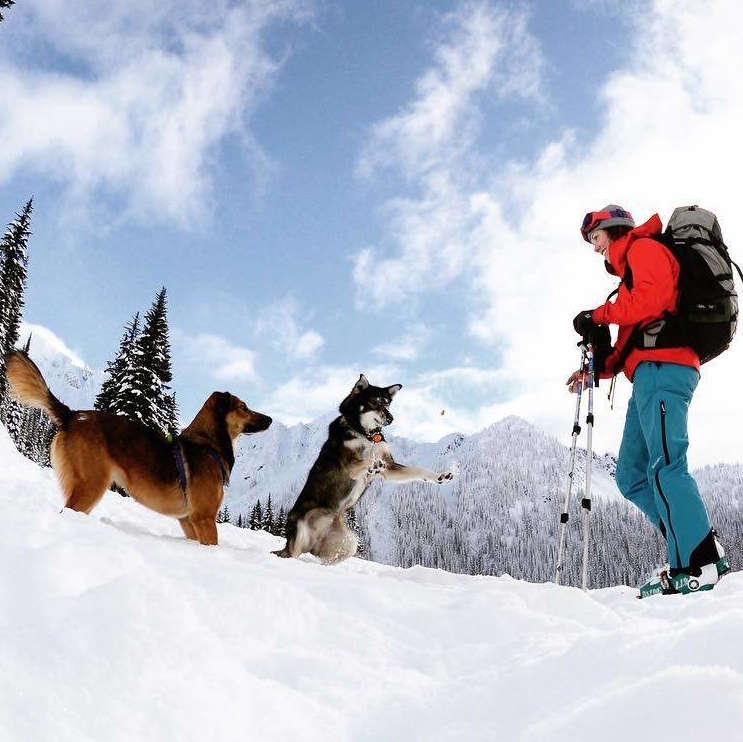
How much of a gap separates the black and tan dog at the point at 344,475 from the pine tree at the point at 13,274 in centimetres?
3568

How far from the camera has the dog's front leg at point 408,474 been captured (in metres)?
8.19

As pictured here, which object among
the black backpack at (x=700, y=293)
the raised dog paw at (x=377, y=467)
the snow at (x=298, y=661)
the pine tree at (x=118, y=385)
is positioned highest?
the pine tree at (x=118, y=385)

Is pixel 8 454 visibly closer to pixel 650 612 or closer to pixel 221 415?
pixel 221 415

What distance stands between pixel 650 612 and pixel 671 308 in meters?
2.55

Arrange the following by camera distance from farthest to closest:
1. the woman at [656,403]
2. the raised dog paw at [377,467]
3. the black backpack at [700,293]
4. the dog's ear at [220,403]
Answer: the raised dog paw at [377,467]
the dog's ear at [220,403]
the black backpack at [700,293]
the woman at [656,403]

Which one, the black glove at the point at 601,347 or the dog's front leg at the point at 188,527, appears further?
the dog's front leg at the point at 188,527

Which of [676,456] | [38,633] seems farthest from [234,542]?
[38,633]

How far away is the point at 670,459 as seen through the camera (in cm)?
482

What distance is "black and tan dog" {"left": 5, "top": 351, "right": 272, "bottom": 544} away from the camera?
519 cm


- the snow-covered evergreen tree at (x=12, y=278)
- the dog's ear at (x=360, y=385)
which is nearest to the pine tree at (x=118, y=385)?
the snow-covered evergreen tree at (x=12, y=278)

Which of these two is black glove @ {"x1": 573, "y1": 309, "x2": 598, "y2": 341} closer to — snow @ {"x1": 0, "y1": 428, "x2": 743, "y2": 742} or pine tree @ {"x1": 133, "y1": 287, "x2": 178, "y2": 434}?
snow @ {"x1": 0, "y1": 428, "x2": 743, "y2": 742}

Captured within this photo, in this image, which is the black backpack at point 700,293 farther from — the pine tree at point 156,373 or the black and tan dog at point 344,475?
the pine tree at point 156,373

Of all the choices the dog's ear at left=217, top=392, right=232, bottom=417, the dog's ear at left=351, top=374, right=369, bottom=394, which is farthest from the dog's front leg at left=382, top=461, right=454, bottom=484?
the dog's ear at left=217, top=392, right=232, bottom=417

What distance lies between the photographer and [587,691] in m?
1.98
